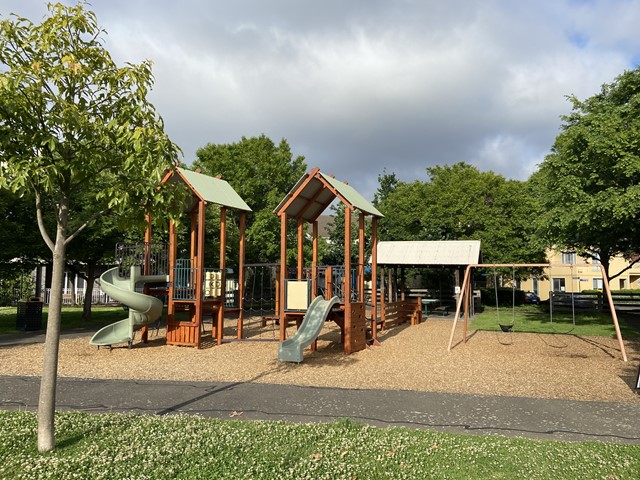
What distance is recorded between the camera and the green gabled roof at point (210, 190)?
47.9 ft

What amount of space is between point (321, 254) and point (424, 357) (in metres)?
22.4

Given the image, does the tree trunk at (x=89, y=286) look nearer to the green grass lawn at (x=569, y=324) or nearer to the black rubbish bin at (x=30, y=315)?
the black rubbish bin at (x=30, y=315)

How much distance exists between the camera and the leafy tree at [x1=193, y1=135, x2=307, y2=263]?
1161 inches

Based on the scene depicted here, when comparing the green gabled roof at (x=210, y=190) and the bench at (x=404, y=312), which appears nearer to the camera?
the green gabled roof at (x=210, y=190)

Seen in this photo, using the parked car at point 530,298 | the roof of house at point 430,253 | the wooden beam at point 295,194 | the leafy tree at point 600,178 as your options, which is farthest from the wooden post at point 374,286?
the parked car at point 530,298

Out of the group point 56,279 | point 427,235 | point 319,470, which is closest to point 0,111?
point 56,279

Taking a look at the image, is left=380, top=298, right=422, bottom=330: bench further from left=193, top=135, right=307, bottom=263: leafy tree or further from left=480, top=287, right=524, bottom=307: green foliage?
left=480, top=287, right=524, bottom=307: green foliage

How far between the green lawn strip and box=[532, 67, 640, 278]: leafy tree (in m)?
11.1

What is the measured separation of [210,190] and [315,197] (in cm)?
344

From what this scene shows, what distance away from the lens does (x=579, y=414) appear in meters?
6.92

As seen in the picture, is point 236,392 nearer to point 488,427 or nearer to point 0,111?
point 488,427

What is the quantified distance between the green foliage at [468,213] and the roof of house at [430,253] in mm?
9363

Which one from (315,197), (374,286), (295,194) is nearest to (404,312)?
(374,286)

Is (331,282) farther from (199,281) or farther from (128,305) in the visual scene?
(128,305)
